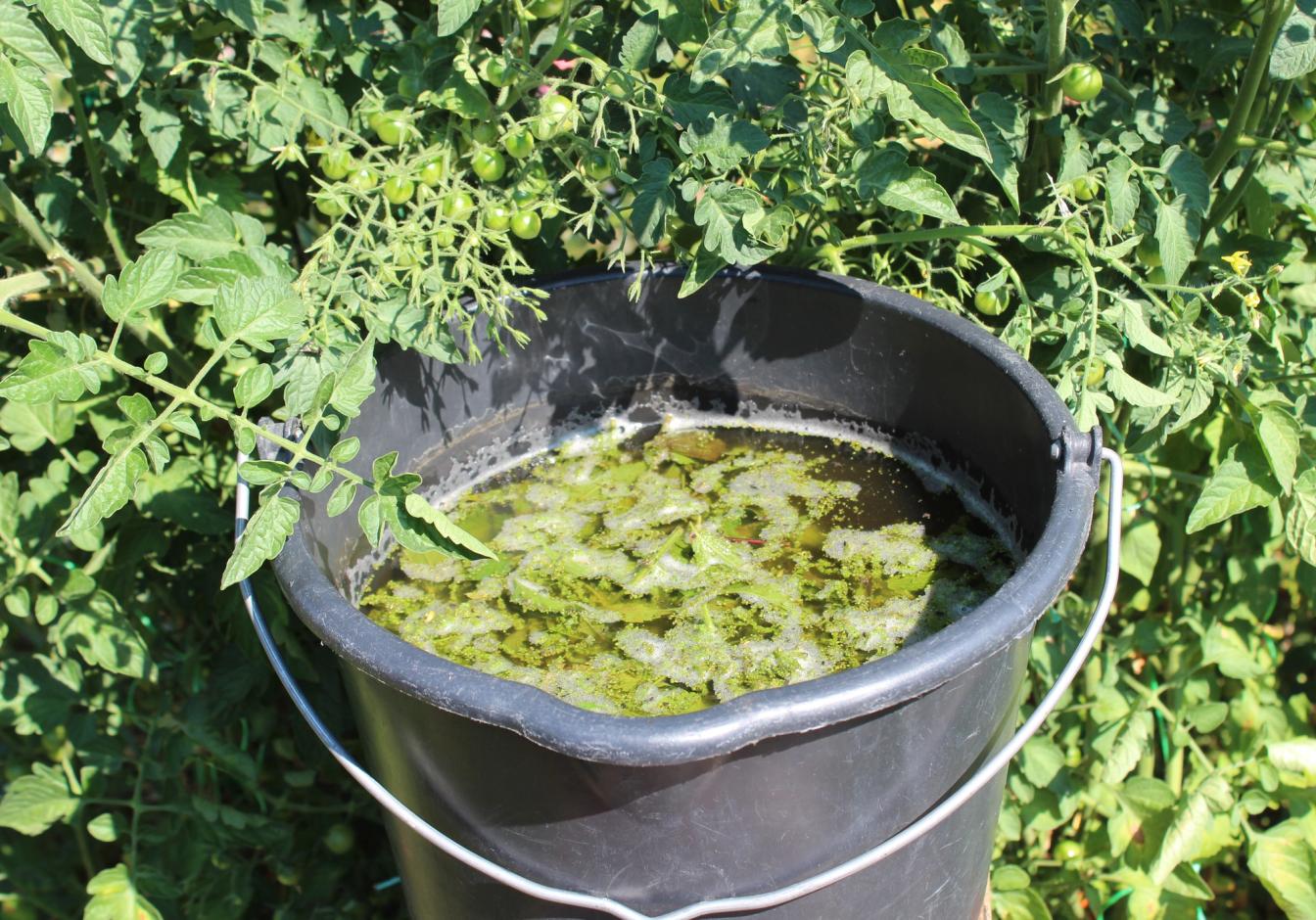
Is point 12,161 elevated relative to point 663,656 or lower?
elevated

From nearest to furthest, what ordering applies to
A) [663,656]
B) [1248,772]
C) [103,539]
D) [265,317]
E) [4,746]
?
[265,317] < [663,656] < [103,539] < [1248,772] < [4,746]

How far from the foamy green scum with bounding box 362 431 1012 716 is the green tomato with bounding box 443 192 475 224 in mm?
414

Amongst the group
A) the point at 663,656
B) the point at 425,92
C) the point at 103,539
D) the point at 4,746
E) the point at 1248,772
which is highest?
the point at 425,92

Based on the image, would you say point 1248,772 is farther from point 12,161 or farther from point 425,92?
point 12,161

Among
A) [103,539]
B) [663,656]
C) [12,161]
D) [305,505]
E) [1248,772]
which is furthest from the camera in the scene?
[1248,772]

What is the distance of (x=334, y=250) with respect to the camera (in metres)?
1.36

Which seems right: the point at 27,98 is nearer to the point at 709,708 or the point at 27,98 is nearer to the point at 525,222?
the point at 525,222

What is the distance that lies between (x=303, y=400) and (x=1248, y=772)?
5.18 feet

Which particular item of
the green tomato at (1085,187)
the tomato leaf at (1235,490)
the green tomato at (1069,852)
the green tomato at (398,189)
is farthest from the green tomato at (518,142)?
the green tomato at (1069,852)

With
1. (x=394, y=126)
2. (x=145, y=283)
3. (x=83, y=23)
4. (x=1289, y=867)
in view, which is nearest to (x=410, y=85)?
(x=394, y=126)

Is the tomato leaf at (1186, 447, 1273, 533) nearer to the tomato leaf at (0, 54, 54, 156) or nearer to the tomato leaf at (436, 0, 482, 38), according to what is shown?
the tomato leaf at (436, 0, 482, 38)

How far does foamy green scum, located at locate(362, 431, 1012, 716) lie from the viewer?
1.33m

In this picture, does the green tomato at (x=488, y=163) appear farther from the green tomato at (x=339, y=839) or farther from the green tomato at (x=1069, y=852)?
the green tomato at (x=1069, y=852)

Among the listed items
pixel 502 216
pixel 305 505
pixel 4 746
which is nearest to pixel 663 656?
pixel 305 505
